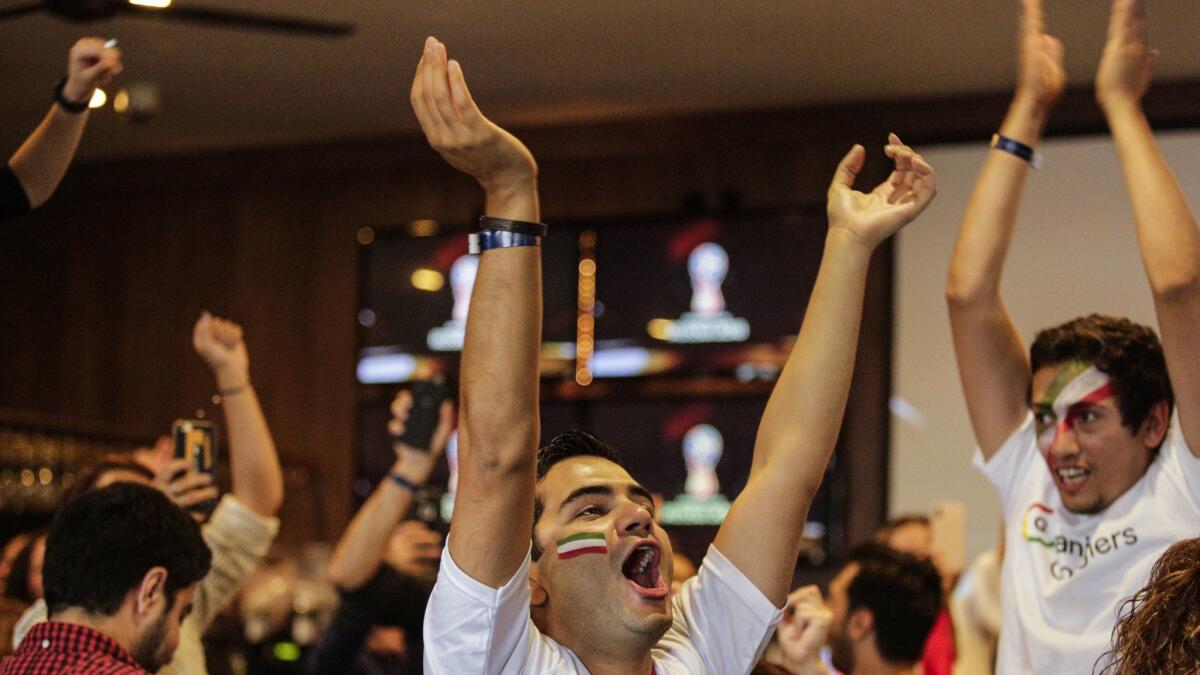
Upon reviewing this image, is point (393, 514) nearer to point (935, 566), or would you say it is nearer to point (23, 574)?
point (23, 574)

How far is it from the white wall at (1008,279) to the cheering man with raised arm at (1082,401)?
3084mm

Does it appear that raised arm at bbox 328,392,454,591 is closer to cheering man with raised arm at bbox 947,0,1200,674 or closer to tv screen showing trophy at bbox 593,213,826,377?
cheering man with raised arm at bbox 947,0,1200,674

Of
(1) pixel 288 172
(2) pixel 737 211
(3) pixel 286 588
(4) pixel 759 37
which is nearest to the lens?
(4) pixel 759 37

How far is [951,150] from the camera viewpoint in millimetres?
6008

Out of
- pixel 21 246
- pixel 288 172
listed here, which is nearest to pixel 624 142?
pixel 288 172

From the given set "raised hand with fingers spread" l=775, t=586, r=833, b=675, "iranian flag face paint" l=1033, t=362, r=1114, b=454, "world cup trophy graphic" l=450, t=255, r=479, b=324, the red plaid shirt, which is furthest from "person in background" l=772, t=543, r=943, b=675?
"world cup trophy graphic" l=450, t=255, r=479, b=324

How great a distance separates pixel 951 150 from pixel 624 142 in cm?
140

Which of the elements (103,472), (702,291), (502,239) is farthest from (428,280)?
(502,239)

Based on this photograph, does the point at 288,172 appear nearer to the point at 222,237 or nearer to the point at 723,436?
the point at 222,237

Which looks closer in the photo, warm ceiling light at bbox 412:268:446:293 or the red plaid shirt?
the red plaid shirt

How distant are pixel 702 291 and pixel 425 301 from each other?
1.23m

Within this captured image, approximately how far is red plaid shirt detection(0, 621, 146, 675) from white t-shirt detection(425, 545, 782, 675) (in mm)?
689

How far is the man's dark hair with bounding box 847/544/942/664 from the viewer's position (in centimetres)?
312

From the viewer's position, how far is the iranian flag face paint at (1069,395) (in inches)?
98.5
